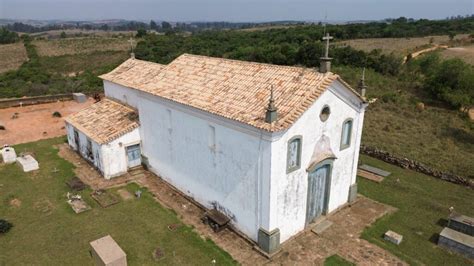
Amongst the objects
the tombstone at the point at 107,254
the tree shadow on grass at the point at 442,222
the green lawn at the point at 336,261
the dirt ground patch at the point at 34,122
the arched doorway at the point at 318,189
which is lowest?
the tree shadow on grass at the point at 442,222

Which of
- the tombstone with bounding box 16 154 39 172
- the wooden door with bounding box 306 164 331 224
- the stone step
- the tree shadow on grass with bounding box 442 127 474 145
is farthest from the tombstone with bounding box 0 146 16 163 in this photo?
the tree shadow on grass with bounding box 442 127 474 145

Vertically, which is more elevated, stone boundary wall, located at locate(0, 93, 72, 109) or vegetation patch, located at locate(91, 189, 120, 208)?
stone boundary wall, located at locate(0, 93, 72, 109)

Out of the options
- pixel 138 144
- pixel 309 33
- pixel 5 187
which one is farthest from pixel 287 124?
pixel 309 33

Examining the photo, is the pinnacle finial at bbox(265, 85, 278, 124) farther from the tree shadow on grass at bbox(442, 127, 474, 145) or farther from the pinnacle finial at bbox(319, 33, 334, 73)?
the tree shadow on grass at bbox(442, 127, 474, 145)

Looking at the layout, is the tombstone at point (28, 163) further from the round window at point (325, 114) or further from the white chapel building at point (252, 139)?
the round window at point (325, 114)

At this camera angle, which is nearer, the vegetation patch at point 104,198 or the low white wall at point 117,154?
the vegetation patch at point 104,198

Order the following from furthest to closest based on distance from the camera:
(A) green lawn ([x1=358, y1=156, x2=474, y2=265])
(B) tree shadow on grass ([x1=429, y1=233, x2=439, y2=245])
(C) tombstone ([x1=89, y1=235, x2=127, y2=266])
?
(B) tree shadow on grass ([x1=429, y1=233, x2=439, y2=245])
(A) green lawn ([x1=358, y1=156, x2=474, y2=265])
(C) tombstone ([x1=89, y1=235, x2=127, y2=266])

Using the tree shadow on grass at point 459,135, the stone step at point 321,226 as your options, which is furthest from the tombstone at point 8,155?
the tree shadow on grass at point 459,135
